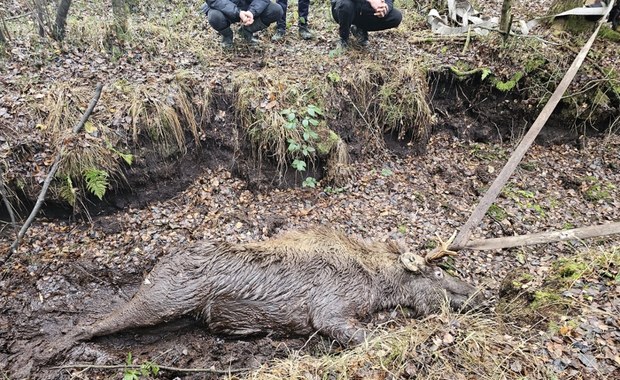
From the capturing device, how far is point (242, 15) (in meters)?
5.88

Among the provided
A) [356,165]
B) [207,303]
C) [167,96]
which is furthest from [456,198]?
[167,96]

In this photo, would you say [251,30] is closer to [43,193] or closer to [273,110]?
[273,110]

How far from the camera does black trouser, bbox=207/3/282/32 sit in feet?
19.8

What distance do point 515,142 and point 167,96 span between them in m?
5.21

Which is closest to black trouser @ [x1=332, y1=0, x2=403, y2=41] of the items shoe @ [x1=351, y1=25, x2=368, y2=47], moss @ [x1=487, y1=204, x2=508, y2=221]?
shoe @ [x1=351, y1=25, x2=368, y2=47]

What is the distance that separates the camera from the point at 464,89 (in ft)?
20.8

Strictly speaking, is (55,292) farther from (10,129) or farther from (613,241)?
(613,241)

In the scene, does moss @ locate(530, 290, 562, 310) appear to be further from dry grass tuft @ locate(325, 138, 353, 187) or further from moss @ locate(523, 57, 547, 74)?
moss @ locate(523, 57, 547, 74)

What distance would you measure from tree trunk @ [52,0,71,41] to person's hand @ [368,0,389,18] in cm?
446

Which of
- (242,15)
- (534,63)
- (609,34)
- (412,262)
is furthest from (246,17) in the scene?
(609,34)

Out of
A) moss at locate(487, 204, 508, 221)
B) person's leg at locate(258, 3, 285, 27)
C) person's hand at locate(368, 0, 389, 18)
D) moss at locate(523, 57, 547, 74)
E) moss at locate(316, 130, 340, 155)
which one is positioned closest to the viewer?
moss at locate(487, 204, 508, 221)

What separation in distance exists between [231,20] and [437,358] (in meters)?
5.51

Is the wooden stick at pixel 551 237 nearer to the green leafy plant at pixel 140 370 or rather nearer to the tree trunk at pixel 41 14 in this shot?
the green leafy plant at pixel 140 370

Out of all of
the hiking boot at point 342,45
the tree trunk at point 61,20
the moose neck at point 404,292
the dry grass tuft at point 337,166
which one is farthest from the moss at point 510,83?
the tree trunk at point 61,20
